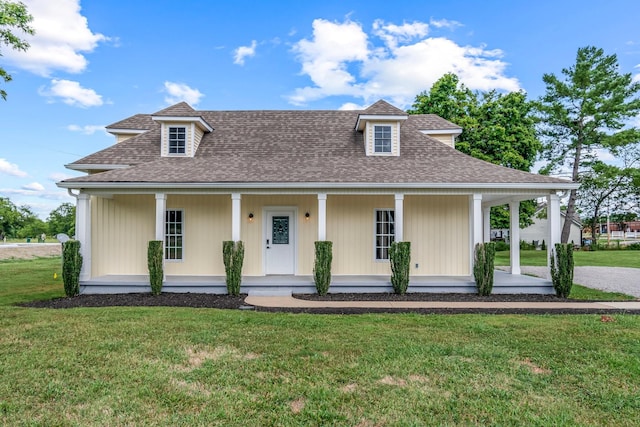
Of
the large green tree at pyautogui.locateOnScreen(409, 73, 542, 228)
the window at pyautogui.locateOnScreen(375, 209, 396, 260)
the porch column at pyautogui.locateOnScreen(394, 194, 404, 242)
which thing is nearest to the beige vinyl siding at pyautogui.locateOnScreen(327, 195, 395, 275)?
the window at pyautogui.locateOnScreen(375, 209, 396, 260)

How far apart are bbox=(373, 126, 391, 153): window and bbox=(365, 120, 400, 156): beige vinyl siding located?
10cm

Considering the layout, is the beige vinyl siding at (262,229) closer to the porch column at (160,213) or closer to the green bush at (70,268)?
the porch column at (160,213)

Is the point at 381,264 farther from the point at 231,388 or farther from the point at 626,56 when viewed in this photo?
the point at 626,56

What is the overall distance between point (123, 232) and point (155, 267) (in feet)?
8.61

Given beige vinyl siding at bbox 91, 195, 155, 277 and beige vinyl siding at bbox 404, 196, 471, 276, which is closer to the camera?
beige vinyl siding at bbox 91, 195, 155, 277

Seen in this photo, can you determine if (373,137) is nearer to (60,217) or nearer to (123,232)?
(123,232)

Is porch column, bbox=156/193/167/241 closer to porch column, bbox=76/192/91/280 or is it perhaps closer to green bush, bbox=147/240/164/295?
green bush, bbox=147/240/164/295

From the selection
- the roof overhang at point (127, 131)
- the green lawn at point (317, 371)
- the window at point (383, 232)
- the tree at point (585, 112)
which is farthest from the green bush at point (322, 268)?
the tree at point (585, 112)

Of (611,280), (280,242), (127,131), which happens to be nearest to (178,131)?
(127,131)

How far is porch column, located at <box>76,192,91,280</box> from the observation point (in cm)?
947

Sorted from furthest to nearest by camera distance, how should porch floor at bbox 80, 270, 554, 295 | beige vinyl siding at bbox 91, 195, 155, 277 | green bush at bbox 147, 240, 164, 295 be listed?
beige vinyl siding at bbox 91, 195, 155, 277
porch floor at bbox 80, 270, 554, 295
green bush at bbox 147, 240, 164, 295

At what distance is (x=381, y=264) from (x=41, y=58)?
703 inches

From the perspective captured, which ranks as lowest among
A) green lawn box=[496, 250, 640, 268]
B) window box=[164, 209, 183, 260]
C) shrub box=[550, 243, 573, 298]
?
green lawn box=[496, 250, 640, 268]

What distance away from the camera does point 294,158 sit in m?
11.2
